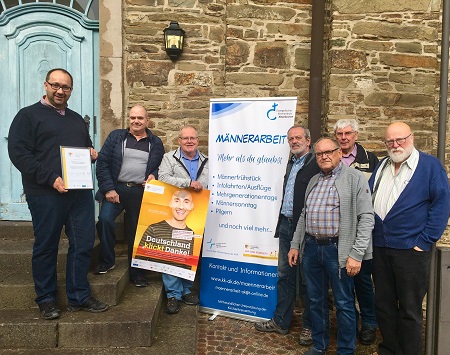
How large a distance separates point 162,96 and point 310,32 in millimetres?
1995

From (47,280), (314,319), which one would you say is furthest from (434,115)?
(47,280)

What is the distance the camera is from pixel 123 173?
159 inches

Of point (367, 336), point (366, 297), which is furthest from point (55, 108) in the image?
point (367, 336)

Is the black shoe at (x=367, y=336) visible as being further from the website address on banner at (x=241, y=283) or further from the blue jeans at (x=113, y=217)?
the blue jeans at (x=113, y=217)

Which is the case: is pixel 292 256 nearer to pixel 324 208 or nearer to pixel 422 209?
pixel 324 208

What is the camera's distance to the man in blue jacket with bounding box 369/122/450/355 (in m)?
2.99

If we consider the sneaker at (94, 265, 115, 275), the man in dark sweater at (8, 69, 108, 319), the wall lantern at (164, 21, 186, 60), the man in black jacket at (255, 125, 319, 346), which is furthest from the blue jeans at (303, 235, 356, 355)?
the wall lantern at (164, 21, 186, 60)

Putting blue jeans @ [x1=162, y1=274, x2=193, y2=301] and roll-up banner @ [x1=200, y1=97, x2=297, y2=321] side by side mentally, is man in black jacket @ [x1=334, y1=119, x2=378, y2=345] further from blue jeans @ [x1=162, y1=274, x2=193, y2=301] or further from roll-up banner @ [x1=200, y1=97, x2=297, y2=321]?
blue jeans @ [x1=162, y1=274, x2=193, y2=301]

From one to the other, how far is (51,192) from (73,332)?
3.61 ft

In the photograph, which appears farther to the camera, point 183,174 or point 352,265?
point 183,174

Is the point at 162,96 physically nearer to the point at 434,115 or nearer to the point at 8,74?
the point at 8,74

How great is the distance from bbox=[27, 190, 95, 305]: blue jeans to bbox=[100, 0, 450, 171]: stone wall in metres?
1.85

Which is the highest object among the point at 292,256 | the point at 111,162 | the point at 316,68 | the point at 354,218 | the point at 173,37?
the point at 173,37

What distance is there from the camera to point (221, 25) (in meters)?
5.27
